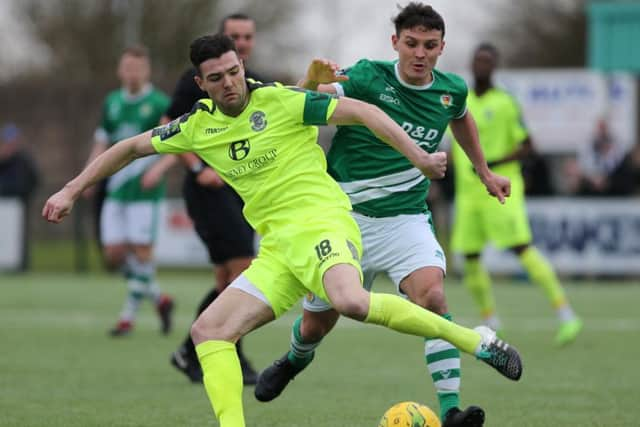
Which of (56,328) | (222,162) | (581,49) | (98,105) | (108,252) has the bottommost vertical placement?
(581,49)

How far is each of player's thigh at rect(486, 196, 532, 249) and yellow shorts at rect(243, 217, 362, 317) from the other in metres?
5.55

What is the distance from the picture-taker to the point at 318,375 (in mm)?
9344

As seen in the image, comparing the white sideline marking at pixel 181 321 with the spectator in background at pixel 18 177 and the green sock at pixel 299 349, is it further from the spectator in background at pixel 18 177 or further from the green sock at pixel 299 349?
the spectator in background at pixel 18 177

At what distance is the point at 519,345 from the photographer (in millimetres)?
11328

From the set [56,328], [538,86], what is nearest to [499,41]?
[538,86]

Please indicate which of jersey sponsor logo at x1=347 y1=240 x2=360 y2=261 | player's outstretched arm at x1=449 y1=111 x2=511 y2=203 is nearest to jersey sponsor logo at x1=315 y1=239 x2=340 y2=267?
jersey sponsor logo at x1=347 y1=240 x2=360 y2=261

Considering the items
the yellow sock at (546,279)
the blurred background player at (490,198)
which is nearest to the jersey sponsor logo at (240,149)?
the blurred background player at (490,198)

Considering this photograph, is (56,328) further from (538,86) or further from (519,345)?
(538,86)

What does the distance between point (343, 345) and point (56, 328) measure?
309 centimetres

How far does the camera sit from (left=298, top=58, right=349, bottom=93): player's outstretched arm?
6.60 metres

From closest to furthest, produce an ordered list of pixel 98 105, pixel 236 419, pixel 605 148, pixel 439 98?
pixel 236 419
pixel 439 98
pixel 605 148
pixel 98 105

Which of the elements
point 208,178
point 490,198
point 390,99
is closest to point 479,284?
point 490,198

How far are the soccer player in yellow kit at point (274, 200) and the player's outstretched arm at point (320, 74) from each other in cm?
32

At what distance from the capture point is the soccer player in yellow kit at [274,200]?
6000 mm
